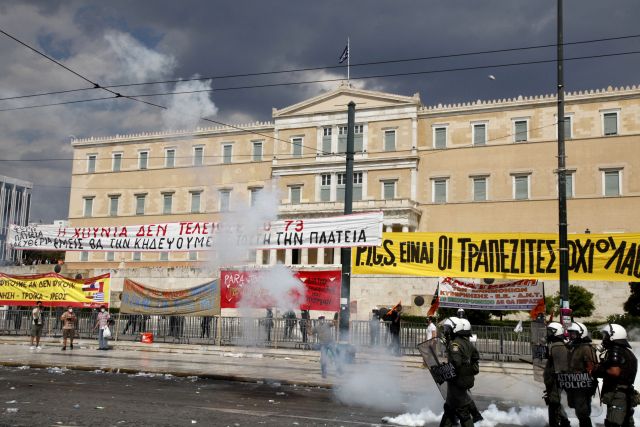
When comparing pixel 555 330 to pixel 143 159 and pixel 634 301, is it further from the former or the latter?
pixel 143 159

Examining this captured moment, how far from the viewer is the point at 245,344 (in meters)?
21.3

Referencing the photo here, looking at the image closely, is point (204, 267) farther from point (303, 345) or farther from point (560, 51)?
point (560, 51)

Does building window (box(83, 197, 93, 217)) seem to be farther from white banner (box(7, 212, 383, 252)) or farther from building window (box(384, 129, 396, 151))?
white banner (box(7, 212, 383, 252))

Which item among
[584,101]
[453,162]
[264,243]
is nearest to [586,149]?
[584,101]

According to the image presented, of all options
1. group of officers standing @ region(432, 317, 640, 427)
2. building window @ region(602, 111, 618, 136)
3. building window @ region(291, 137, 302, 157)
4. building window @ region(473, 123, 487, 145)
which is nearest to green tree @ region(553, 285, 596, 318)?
building window @ region(602, 111, 618, 136)

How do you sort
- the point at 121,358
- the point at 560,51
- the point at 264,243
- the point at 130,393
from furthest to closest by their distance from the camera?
the point at 121,358
the point at 264,243
the point at 560,51
the point at 130,393

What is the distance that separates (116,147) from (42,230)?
1913 inches

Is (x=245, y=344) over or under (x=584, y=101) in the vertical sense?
under

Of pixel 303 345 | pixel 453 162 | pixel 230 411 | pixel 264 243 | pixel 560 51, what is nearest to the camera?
pixel 230 411

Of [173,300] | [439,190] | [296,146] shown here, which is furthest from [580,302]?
[296,146]

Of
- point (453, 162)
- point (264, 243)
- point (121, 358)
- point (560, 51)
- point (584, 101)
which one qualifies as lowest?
point (121, 358)

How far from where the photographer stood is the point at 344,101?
54969 mm

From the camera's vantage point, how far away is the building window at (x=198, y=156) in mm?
61531

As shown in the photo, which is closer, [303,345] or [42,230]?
[42,230]
